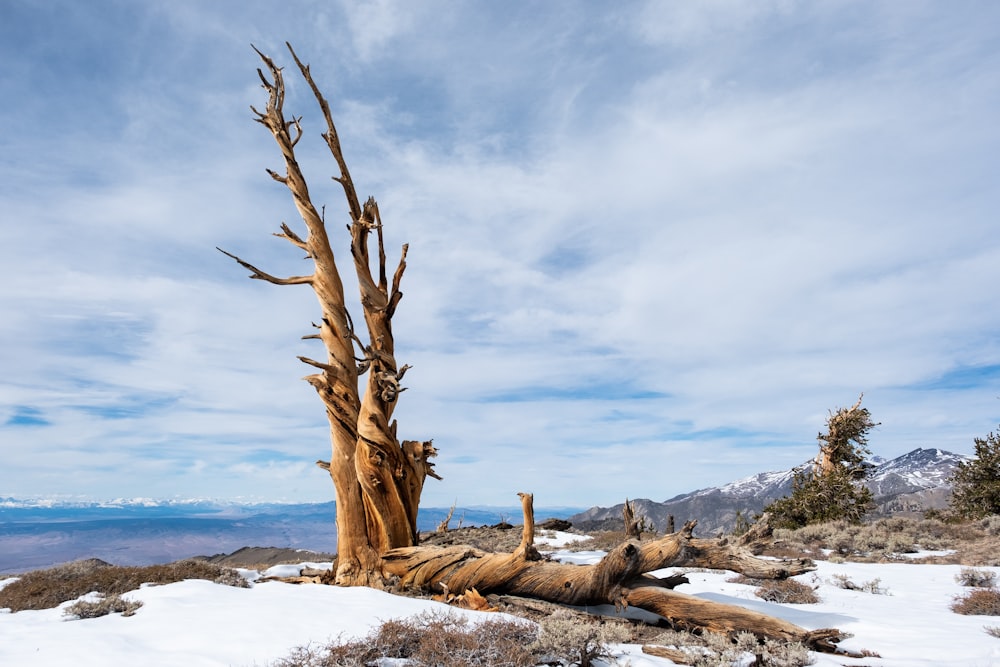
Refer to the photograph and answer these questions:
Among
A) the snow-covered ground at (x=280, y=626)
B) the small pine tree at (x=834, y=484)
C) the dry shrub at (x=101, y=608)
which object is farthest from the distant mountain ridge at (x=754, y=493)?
the dry shrub at (x=101, y=608)

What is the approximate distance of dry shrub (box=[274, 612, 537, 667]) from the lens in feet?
16.3

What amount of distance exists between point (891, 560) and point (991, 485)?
39.7 feet

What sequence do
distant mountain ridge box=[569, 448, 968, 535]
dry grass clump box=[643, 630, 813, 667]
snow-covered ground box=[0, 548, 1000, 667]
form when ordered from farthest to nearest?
distant mountain ridge box=[569, 448, 968, 535], dry grass clump box=[643, 630, 813, 667], snow-covered ground box=[0, 548, 1000, 667]

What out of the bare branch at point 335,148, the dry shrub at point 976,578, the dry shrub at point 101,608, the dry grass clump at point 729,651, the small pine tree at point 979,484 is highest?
the bare branch at point 335,148

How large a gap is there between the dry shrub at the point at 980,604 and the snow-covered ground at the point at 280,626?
20 centimetres

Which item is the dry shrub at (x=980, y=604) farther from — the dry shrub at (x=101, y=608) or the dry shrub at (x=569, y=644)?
the dry shrub at (x=101, y=608)

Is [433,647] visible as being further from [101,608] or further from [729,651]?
[101,608]

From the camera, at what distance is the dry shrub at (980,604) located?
8.44m

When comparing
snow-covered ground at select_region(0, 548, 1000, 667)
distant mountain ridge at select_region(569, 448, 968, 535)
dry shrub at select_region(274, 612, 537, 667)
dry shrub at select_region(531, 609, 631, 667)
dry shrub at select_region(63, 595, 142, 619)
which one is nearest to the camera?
dry shrub at select_region(274, 612, 537, 667)

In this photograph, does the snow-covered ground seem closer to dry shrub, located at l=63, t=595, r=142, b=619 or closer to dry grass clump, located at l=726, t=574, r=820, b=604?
dry shrub, located at l=63, t=595, r=142, b=619

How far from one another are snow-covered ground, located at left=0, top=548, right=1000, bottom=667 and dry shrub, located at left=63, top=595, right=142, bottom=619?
14cm

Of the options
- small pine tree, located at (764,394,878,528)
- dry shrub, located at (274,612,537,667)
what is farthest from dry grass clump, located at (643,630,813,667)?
small pine tree, located at (764,394,878,528)

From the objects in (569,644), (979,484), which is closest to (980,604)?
(569,644)

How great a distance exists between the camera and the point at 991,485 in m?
22.4
